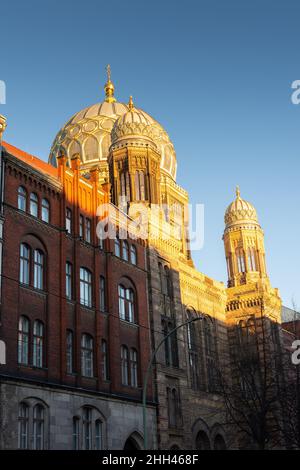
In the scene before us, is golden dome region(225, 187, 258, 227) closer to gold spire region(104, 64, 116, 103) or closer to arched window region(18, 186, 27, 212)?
gold spire region(104, 64, 116, 103)

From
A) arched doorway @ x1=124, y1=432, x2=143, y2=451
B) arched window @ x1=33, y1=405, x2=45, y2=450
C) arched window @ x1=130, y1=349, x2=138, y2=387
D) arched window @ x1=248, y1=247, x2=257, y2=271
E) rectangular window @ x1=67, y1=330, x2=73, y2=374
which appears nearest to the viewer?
arched window @ x1=33, y1=405, x2=45, y2=450

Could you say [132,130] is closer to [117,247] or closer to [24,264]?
[117,247]

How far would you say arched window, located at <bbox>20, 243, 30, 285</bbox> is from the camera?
108 feet

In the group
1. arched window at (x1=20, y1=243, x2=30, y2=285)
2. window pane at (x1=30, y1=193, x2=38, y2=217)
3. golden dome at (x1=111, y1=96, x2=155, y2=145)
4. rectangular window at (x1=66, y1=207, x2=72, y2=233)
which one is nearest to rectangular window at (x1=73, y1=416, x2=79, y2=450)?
arched window at (x1=20, y1=243, x2=30, y2=285)

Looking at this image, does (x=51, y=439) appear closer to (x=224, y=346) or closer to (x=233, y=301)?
(x=224, y=346)

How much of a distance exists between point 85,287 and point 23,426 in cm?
948

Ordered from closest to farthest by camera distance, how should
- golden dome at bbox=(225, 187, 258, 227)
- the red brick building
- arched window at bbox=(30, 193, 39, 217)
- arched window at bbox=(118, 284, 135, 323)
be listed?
the red brick building < arched window at bbox=(30, 193, 39, 217) < arched window at bbox=(118, 284, 135, 323) < golden dome at bbox=(225, 187, 258, 227)

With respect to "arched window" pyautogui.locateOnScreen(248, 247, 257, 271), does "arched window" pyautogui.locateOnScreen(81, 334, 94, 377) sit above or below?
below

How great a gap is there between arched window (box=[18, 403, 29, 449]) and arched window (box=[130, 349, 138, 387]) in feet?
31.9

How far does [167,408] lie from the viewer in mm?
41344

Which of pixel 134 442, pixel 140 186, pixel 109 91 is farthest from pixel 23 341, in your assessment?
pixel 109 91

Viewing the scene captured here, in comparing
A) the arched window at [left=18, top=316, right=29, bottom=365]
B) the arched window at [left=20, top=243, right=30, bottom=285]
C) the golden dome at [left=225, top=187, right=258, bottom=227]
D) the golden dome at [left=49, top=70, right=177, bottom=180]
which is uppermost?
the golden dome at [left=49, top=70, right=177, bottom=180]

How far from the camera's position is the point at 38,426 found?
3108 cm

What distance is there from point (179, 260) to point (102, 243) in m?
10.5
